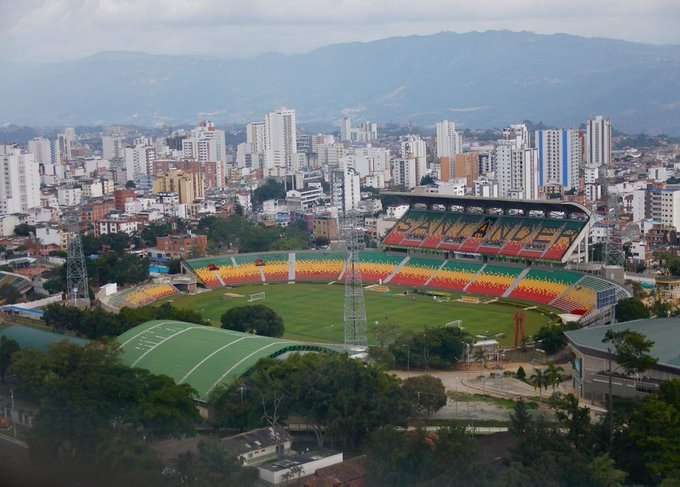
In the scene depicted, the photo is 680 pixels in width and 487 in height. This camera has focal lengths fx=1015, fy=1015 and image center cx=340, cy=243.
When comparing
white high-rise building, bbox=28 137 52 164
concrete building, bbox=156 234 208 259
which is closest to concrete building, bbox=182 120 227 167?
white high-rise building, bbox=28 137 52 164

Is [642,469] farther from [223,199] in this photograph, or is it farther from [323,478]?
[223,199]

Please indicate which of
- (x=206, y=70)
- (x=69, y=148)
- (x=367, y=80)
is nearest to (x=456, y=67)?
(x=367, y=80)

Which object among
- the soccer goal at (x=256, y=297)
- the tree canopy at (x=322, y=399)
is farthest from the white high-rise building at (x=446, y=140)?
the tree canopy at (x=322, y=399)

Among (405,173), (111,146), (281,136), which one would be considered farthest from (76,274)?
(111,146)

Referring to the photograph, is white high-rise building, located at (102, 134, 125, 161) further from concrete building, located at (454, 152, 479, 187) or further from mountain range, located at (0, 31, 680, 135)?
concrete building, located at (454, 152, 479, 187)

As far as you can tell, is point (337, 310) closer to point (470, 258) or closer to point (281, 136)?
point (470, 258)

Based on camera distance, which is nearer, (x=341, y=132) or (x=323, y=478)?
(x=323, y=478)
